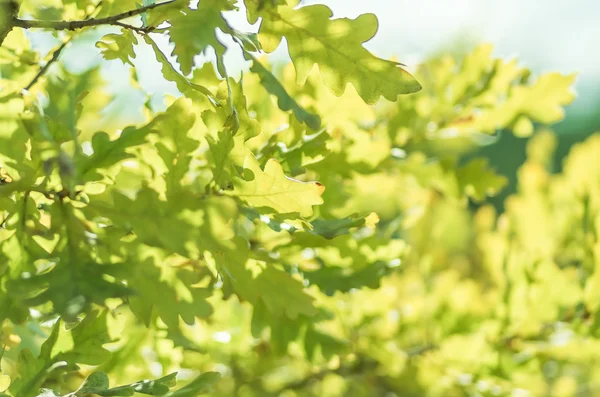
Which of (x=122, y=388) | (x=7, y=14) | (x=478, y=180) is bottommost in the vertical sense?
(x=122, y=388)

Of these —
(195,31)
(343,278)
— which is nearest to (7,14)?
(195,31)

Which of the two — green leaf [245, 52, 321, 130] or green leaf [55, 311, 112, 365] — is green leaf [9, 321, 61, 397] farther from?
green leaf [245, 52, 321, 130]

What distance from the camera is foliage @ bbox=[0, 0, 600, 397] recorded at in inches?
20.7

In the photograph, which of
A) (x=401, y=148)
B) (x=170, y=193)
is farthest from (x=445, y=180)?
(x=170, y=193)

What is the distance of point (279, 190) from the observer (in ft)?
1.82

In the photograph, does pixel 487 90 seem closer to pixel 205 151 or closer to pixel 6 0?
pixel 205 151

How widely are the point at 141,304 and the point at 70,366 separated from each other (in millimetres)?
88

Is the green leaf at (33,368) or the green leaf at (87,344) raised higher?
the green leaf at (87,344)

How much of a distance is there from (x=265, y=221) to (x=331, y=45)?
154 mm

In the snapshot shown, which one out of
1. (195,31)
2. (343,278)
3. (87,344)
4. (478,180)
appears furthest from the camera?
(478,180)

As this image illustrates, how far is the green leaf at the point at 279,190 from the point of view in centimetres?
55

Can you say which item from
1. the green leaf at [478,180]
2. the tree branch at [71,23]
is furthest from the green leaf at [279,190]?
the green leaf at [478,180]

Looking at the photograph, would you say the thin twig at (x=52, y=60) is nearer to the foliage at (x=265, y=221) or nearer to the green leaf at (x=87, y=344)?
the foliage at (x=265, y=221)

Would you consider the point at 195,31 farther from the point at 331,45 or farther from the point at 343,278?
the point at 343,278
